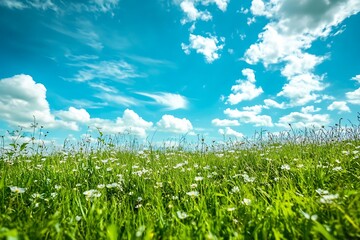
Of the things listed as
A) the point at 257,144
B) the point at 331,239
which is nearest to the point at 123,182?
the point at 331,239

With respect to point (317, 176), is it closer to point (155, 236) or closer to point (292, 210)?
point (292, 210)

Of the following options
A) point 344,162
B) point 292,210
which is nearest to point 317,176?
point 344,162

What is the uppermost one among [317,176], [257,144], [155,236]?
[257,144]

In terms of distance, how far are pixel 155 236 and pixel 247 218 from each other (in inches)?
39.8

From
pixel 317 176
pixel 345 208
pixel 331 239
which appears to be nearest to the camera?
pixel 331 239

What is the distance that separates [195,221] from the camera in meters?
3.14

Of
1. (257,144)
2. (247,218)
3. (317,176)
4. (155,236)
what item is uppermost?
(257,144)

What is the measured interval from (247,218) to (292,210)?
1.83 ft

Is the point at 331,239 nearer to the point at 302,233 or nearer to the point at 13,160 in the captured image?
the point at 302,233

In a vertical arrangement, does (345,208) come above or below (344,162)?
below

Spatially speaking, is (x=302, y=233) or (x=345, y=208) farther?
(x=345, y=208)

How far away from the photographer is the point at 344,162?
5512 millimetres

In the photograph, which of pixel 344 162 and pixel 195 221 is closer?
pixel 195 221

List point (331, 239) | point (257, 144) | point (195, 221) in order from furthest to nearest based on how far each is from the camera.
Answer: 1. point (257, 144)
2. point (195, 221)
3. point (331, 239)
